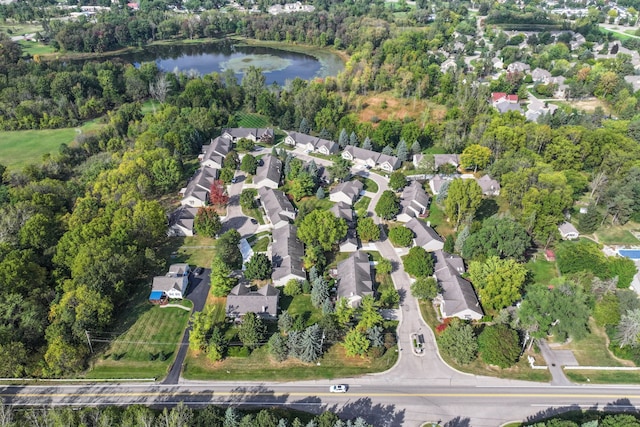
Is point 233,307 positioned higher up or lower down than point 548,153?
lower down

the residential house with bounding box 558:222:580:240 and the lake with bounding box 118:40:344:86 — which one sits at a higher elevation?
the lake with bounding box 118:40:344:86

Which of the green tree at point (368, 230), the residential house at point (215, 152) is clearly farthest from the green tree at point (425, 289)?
the residential house at point (215, 152)

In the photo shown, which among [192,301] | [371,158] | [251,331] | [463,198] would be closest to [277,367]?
[251,331]

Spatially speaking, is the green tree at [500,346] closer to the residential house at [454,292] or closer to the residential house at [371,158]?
the residential house at [454,292]

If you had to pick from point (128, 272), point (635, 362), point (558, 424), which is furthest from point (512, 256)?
point (128, 272)

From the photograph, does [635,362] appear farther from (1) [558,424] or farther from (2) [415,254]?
(2) [415,254]

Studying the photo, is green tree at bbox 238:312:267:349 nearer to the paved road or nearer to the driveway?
the paved road

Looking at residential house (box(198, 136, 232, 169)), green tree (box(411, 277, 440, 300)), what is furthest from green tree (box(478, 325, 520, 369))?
residential house (box(198, 136, 232, 169))
